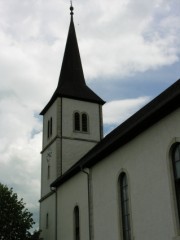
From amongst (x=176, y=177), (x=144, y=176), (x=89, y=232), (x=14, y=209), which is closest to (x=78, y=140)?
(x=14, y=209)

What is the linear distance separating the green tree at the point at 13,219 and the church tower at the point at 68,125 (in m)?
2.54

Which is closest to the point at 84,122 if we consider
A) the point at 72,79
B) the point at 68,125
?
the point at 68,125

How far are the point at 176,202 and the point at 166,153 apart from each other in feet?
5.50

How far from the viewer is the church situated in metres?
13.6

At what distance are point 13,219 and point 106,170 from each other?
8.43 meters

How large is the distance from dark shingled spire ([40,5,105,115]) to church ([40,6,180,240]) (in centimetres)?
8

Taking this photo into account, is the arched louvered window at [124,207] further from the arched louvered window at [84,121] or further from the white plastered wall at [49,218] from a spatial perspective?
the arched louvered window at [84,121]

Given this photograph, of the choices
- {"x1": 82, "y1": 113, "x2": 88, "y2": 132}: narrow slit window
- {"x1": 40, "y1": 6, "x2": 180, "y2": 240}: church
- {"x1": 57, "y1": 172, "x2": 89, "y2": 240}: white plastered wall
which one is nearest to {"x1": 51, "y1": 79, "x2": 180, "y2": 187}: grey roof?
{"x1": 40, "y1": 6, "x2": 180, "y2": 240}: church

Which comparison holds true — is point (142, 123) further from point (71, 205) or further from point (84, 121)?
point (84, 121)

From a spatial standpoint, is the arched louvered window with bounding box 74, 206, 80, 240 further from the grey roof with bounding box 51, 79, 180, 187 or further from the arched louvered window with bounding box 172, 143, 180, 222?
the arched louvered window with bounding box 172, 143, 180, 222

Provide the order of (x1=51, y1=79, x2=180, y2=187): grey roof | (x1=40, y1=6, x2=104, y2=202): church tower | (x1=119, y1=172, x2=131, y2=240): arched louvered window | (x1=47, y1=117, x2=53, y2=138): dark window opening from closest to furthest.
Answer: (x1=51, y1=79, x2=180, y2=187): grey roof
(x1=119, y1=172, x2=131, y2=240): arched louvered window
(x1=40, y1=6, x2=104, y2=202): church tower
(x1=47, y1=117, x2=53, y2=138): dark window opening

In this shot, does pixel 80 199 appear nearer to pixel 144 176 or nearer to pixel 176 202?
pixel 144 176

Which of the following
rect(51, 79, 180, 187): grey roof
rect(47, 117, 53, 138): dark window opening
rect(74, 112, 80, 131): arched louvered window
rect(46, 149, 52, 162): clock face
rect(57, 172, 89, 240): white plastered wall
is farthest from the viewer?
rect(47, 117, 53, 138): dark window opening

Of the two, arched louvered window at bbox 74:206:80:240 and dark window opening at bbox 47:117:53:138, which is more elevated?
dark window opening at bbox 47:117:53:138
